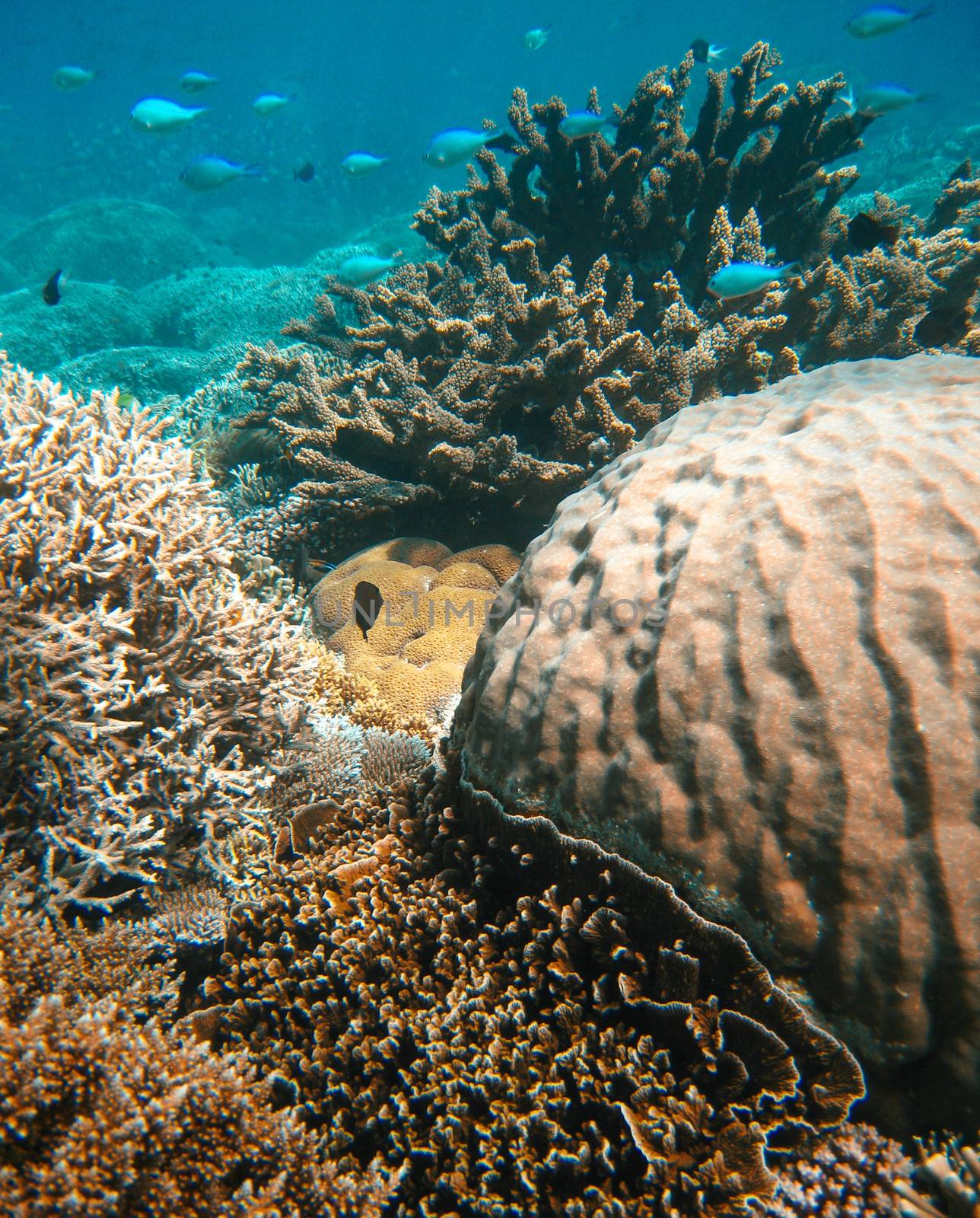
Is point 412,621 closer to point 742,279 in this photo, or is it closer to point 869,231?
point 742,279

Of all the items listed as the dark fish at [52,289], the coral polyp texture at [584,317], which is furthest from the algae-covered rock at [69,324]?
the coral polyp texture at [584,317]

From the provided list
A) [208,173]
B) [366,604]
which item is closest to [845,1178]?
[366,604]

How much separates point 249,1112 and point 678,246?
7.51 m

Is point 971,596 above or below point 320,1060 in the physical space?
above

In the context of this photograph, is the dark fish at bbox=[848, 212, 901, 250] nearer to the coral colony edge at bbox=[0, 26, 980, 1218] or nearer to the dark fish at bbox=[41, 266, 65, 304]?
the coral colony edge at bbox=[0, 26, 980, 1218]

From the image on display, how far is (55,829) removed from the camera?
88.8 inches

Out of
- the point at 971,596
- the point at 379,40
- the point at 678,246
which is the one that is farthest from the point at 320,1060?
the point at 379,40

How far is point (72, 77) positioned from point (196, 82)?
6547 millimetres

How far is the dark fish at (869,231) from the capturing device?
5293 mm

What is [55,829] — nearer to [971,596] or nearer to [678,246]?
[971,596]

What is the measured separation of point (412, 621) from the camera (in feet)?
13.6

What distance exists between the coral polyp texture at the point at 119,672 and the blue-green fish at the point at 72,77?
19.9m

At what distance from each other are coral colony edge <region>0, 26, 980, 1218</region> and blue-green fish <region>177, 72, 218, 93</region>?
13.7m

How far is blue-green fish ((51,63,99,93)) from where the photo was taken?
15.7 metres
